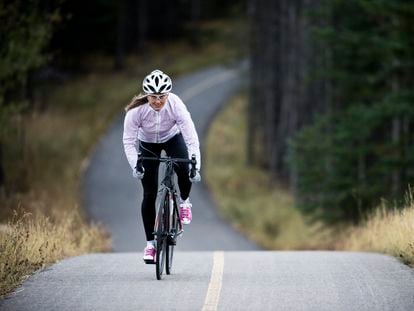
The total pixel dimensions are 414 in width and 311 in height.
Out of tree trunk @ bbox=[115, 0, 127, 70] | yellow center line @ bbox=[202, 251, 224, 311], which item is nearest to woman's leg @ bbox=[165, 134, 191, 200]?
yellow center line @ bbox=[202, 251, 224, 311]

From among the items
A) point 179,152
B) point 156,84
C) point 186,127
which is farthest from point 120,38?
point 156,84

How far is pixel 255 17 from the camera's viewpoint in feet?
142

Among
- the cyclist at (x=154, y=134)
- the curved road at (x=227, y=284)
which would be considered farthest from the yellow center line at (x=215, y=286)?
the cyclist at (x=154, y=134)

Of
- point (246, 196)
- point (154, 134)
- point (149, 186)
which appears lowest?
point (246, 196)

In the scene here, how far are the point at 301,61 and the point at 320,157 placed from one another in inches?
389

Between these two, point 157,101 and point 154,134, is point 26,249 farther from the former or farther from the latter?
point 157,101

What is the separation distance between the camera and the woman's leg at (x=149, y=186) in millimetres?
11008

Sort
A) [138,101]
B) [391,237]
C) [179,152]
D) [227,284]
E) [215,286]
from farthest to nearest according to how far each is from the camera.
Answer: [391,237] → [179,152] → [138,101] → [227,284] → [215,286]

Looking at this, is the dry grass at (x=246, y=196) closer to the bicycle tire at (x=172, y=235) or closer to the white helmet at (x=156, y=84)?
the bicycle tire at (x=172, y=235)

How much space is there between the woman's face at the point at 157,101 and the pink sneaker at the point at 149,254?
60.2 inches

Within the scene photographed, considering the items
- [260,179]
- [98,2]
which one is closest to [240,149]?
[260,179]

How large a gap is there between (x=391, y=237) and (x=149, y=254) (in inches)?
156

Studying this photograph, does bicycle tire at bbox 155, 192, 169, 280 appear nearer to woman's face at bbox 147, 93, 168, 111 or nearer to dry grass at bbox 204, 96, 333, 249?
woman's face at bbox 147, 93, 168, 111

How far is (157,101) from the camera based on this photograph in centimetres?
1077
